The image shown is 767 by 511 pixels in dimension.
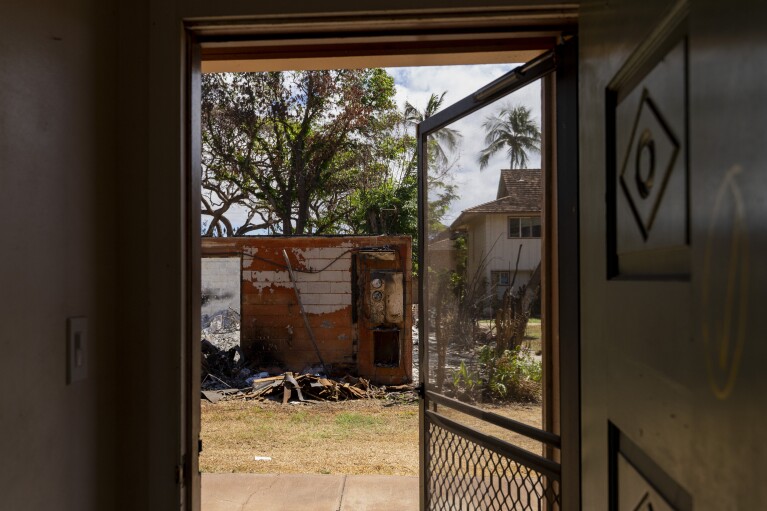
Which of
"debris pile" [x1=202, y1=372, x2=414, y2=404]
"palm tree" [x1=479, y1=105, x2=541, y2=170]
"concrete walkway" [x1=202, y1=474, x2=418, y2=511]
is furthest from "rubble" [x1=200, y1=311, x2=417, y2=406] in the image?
"palm tree" [x1=479, y1=105, x2=541, y2=170]

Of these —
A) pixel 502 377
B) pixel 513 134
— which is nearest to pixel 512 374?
pixel 502 377

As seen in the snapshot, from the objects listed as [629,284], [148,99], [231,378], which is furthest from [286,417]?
[629,284]

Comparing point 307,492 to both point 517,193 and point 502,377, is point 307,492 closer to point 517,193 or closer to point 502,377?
point 502,377

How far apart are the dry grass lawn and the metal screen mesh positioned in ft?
8.71

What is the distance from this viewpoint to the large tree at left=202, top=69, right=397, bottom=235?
12758mm

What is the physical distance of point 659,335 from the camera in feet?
2.11

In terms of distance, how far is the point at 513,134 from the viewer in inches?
77.9

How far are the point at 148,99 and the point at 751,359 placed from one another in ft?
4.33

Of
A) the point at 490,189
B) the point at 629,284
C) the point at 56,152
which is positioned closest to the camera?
the point at 629,284

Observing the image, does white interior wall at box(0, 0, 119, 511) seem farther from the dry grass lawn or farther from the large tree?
the large tree

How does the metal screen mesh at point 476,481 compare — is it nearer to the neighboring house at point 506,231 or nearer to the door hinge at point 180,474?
the neighboring house at point 506,231

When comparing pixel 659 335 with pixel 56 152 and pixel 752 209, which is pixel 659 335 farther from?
pixel 56 152

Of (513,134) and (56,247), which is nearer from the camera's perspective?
(56,247)

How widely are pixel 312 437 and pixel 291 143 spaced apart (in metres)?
8.74
